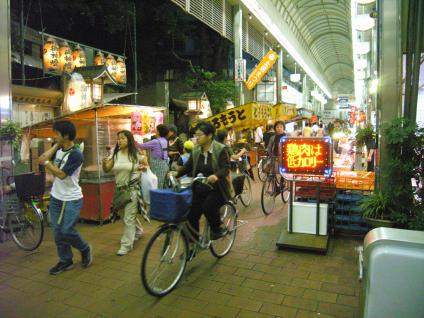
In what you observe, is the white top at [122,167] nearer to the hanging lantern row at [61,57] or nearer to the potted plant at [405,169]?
the potted plant at [405,169]

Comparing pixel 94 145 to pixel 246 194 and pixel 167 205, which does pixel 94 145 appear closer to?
pixel 246 194

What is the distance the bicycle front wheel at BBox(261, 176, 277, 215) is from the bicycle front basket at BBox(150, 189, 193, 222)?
4.02m

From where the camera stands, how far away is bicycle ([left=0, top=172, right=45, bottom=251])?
546 cm

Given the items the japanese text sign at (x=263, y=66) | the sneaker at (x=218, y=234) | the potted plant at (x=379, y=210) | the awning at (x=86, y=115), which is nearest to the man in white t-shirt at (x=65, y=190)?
the sneaker at (x=218, y=234)

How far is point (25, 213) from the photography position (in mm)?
5633

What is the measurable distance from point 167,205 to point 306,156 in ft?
8.78

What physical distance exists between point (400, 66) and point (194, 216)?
12.0ft

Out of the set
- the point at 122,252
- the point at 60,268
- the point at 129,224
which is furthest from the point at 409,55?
the point at 60,268

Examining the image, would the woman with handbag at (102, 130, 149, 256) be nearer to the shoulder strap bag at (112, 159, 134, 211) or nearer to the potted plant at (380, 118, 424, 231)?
the shoulder strap bag at (112, 159, 134, 211)

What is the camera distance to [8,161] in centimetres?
635

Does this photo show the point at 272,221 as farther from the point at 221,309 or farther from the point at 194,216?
the point at 221,309

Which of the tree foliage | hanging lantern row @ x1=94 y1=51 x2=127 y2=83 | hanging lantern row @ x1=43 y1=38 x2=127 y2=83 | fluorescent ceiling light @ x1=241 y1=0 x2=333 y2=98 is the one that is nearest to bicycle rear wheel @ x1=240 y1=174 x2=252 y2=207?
hanging lantern row @ x1=43 y1=38 x2=127 y2=83

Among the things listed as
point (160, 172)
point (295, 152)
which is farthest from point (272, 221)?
point (160, 172)

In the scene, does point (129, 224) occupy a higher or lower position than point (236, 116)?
lower
